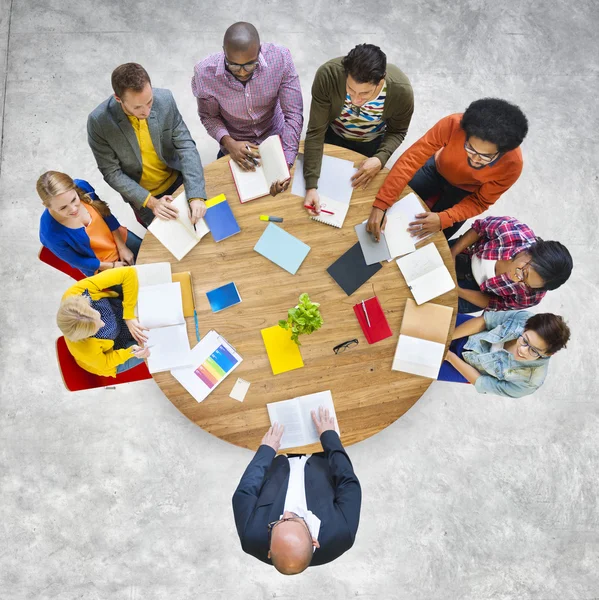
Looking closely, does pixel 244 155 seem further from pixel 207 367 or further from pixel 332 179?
pixel 207 367

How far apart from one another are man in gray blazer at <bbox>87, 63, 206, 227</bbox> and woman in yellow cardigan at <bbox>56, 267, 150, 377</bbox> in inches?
14.4

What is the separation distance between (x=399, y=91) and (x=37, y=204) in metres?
2.24

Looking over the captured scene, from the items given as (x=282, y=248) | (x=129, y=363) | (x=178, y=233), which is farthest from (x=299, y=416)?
(x=178, y=233)

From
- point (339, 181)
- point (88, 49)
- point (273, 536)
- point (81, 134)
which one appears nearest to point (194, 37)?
point (88, 49)

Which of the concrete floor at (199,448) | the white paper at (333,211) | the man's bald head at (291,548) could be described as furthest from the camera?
the concrete floor at (199,448)

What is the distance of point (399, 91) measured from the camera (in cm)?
222

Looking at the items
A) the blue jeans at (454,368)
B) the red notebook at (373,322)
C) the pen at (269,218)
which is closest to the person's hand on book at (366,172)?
the pen at (269,218)

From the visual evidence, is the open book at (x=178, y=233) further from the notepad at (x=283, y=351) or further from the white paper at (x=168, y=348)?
the notepad at (x=283, y=351)

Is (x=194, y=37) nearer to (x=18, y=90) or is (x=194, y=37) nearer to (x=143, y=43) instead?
(x=143, y=43)

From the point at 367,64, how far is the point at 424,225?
727 mm

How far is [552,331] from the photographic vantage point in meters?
2.05

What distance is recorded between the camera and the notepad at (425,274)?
2242mm

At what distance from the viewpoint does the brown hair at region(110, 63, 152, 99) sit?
1.98 m

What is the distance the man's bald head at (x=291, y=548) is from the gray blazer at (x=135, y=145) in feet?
4.72
